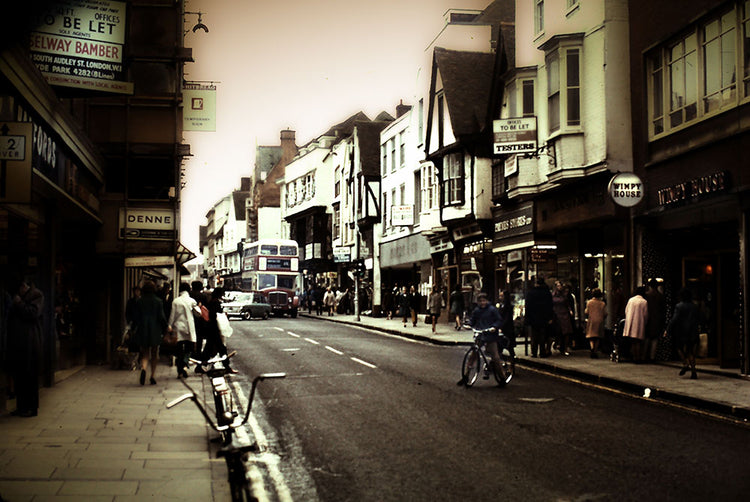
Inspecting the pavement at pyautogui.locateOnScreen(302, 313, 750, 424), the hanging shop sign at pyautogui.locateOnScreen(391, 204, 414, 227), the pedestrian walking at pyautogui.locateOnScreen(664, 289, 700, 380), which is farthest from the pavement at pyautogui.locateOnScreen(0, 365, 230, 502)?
the hanging shop sign at pyautogui.locateOnScreen(391, 204, 414, 227)

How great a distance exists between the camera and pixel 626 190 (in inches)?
749

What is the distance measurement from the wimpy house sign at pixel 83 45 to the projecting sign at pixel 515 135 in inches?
468

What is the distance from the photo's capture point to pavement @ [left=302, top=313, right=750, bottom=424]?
12.7 meters

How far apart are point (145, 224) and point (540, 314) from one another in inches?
390

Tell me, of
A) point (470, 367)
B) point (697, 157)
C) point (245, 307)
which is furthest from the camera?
point (245, 307)

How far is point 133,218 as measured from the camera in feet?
69.3

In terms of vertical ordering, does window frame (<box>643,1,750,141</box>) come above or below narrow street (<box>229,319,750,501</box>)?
above

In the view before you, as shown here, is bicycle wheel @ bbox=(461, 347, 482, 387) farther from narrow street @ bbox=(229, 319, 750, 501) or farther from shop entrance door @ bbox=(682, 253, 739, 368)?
shop entrance door @ bbox=(682, 253, 739, 368)

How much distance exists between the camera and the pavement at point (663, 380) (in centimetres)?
1268

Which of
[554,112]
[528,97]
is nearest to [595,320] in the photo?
[554,112]

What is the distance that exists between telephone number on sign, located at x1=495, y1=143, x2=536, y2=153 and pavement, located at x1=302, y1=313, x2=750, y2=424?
5638 mm

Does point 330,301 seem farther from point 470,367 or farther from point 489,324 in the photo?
point 470,367

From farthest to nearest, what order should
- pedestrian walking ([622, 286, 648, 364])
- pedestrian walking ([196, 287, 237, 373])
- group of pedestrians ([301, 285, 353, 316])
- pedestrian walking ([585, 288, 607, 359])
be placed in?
group of pedestrians ([301, 285, 353, 316]) < pedestrian walking ([585, 288, 607, 359]) < pedestrian walking ([622, 286, 648, 364]) < pedestrian walking ([196, 287, 237, 373])

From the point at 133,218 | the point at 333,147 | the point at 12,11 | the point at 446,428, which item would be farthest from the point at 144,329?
the point at 333,147
